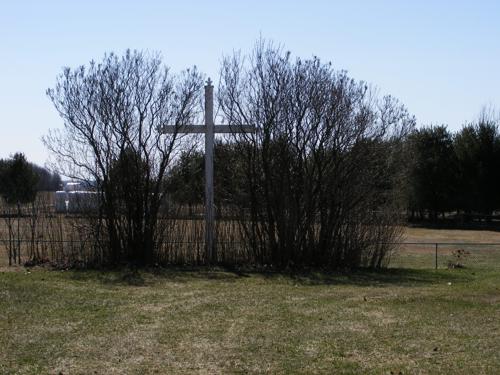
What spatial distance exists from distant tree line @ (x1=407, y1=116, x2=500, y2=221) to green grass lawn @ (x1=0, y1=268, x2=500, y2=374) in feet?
133

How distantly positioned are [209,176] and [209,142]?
81cm

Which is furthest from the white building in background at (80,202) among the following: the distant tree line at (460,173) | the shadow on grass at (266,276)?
the distant tree line at (460,173)

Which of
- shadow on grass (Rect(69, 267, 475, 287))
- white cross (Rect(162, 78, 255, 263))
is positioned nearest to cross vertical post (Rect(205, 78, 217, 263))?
white cross (Rect(162, 78, 255, 263))

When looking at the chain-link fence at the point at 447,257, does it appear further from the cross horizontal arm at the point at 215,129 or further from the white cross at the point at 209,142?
the cross horizontal arm at the point at 215,129

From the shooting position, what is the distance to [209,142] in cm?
1573

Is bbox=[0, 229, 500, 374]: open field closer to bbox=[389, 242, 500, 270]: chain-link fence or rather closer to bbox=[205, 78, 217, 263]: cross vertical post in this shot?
bbox=[205, 78, 217, 263]: cross vertical post

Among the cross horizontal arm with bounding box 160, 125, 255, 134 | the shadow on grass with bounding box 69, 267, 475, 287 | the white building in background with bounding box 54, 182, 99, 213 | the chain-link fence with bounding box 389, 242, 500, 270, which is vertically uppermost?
the cross horizontal arm with bounding box 160, 125, 255, 134

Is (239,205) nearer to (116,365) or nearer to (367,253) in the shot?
(367,253)

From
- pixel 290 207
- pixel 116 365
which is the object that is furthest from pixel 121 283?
pixel 116 365

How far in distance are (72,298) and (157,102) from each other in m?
6.41

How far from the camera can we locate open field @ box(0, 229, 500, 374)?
254 inches

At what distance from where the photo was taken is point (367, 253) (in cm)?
1641

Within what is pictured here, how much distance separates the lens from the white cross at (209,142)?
15.6 meters

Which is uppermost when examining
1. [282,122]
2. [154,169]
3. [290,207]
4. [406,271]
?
[282,122]
